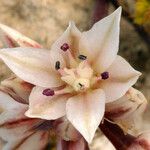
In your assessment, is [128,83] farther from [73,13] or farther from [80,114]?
[73,13]

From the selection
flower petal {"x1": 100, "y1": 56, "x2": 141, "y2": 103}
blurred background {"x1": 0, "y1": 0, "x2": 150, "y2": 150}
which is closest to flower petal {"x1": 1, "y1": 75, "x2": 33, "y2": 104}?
flower petal {"x1": 100, "y1": 56, "x2": 141, "y2": 103}

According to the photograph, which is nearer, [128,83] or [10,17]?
[128,83]

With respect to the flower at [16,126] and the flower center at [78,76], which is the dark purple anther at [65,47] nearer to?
the flower center at [78,76]

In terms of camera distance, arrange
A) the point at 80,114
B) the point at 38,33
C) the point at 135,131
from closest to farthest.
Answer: the point at 80,114 < the point at 135,131 < the point at 38,33

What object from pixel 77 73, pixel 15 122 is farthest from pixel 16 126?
pixel 77 73

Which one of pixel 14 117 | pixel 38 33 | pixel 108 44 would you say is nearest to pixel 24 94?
pixel 14 117

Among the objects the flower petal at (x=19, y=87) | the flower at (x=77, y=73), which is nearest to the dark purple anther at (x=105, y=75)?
the flower at (x=77, y=73)
